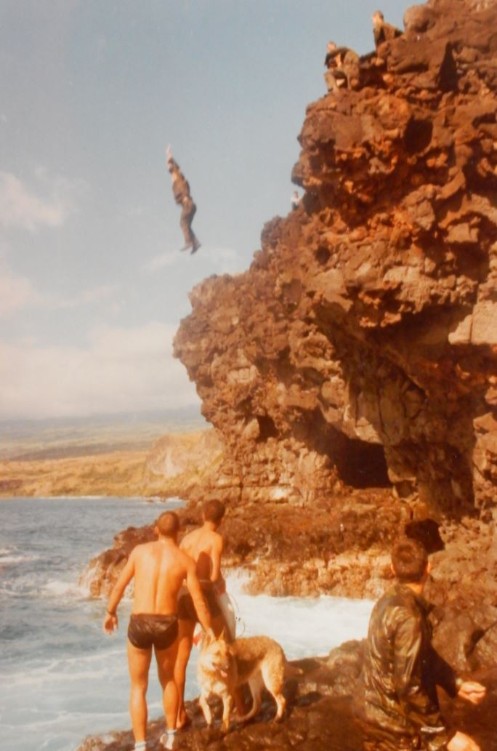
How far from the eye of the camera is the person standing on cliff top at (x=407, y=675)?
3.83m

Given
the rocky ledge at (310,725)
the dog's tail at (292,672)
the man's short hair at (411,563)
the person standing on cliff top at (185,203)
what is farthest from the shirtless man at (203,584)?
the person standing on cliff top at (185,203)

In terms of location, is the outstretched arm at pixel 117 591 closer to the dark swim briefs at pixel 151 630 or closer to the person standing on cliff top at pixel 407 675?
the dark swim briefs at pixel 151 630

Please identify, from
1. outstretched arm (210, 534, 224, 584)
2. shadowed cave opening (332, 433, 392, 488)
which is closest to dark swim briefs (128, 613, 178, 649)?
outstretched arm (210, 534, 224, 584)

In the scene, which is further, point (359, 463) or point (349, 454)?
point (359, 463)

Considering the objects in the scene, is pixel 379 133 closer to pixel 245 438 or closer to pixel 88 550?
pixel 245 438

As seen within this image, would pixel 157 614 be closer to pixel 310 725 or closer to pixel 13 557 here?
pixel 310 725

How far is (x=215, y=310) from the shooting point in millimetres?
34656

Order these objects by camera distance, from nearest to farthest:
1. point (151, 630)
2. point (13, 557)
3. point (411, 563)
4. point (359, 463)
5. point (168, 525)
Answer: point (411, 563) → point (151, 630) → point (168, 525) → point (359, 463) → point (13, 557)

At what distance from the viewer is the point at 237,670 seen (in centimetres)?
630

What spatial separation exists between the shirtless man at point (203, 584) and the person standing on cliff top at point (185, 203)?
15.8 meters

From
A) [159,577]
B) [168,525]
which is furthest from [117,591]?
[168,525]

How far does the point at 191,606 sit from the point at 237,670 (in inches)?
33.4

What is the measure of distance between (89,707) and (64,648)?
4.59 meters

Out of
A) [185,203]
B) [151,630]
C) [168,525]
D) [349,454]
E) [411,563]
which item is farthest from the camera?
[349,454]
